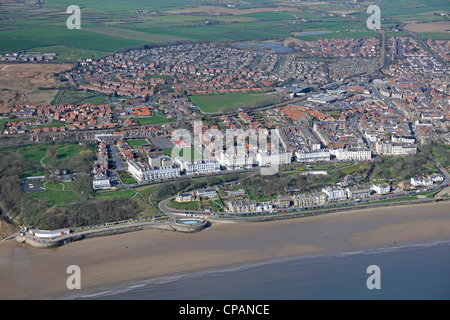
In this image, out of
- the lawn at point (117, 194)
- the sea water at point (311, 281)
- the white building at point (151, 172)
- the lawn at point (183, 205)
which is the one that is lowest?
the sea water at point (311, 281)

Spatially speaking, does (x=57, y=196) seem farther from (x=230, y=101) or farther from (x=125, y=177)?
(x=230, y=101)

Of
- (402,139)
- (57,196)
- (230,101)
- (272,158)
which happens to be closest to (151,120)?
(230,101)

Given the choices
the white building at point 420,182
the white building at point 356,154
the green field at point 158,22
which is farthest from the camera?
the green field at point 158,22

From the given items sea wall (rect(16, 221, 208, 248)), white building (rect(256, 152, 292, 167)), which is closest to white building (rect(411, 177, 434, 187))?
white building (rect(256, 152, 292, 167))

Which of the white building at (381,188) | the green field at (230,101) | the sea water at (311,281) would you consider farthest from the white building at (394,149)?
the green field at (230,101)

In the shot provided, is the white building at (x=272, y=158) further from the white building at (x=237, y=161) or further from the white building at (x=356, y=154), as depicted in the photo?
the white building at (x=356, y=154)

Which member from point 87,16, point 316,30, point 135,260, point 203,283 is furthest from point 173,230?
point 87,16
